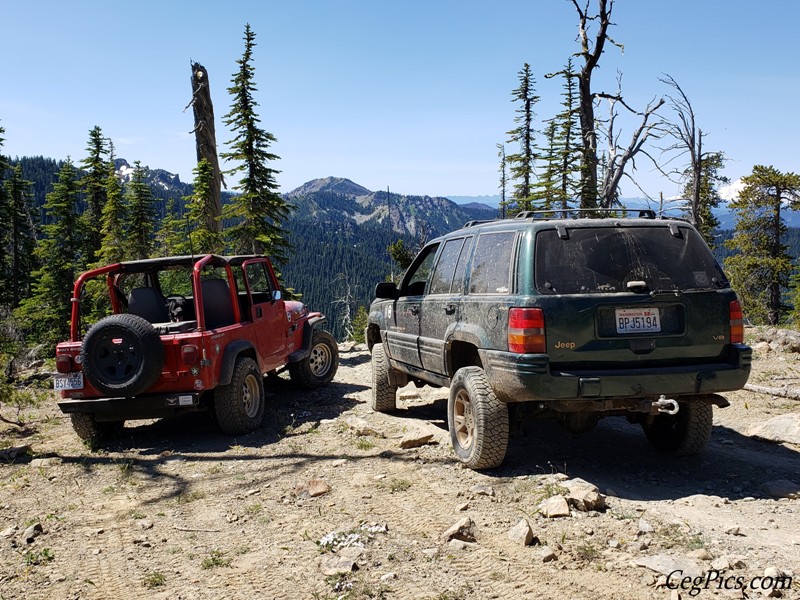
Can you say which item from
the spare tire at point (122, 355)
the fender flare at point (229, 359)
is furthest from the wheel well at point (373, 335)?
the spare tire at point (122, 355)

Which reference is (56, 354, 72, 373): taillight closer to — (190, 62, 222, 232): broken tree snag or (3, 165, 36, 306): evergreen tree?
(190, 62, 222, 232): broken tree snag

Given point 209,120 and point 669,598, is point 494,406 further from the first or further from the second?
point 209,120

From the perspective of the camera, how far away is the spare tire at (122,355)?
6523 mm

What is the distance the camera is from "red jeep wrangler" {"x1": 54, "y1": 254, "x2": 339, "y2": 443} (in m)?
6.60

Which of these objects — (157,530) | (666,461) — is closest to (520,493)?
(666,461)

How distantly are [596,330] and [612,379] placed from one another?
0.40 meters

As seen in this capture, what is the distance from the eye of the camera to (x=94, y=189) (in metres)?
37.8

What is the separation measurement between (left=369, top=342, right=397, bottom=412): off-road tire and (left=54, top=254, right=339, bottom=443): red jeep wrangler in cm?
152

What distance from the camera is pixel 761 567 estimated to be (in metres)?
3.37

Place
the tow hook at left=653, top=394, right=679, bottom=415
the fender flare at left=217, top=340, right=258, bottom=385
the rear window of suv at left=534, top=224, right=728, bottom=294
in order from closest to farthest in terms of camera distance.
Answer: the tow hook at left=653, top=394, right=679, bottom=415 → the rear window of suv at left=534, top=224, right=728, bottom=294 → the fender flare at left=217, top=340, right=258, bottom=385

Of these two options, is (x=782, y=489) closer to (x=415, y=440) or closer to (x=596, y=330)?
(x=596, y=330)

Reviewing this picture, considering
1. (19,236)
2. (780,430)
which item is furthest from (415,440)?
(19,236)

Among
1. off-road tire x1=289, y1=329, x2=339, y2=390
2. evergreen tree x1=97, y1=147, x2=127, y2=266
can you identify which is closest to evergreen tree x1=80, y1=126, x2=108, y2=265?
evergreen tree x1=97, y1=147, x2=127, y2=266

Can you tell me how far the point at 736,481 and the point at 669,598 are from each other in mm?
2405
